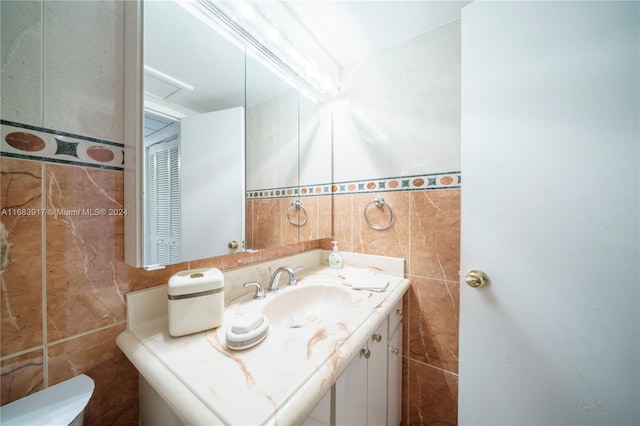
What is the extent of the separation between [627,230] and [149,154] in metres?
1.41

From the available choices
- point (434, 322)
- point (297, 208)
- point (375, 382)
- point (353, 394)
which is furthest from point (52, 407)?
point (434, 322)

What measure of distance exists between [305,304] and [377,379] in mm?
414

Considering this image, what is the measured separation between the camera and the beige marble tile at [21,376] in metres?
0.48

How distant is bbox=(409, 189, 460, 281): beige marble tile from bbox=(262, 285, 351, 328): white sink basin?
419 millimetres

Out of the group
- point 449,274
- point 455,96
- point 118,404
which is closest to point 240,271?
point 118,404

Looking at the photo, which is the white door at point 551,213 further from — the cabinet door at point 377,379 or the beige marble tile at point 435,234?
the cabinet door at point 377,379

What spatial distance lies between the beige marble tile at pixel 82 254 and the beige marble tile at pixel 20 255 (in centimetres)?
2

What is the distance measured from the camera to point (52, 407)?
475 mm

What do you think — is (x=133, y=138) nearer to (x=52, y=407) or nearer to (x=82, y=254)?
(x=82, y=254)

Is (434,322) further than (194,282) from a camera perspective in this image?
Yes

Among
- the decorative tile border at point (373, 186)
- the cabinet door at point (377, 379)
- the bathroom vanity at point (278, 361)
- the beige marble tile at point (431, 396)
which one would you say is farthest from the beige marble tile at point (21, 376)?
the beige marble tile at point (431, 396)

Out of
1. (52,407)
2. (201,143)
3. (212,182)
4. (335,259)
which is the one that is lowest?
(52,407)

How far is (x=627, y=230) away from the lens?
0.62 meters

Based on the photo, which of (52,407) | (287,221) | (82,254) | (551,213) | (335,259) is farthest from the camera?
(335,259)
